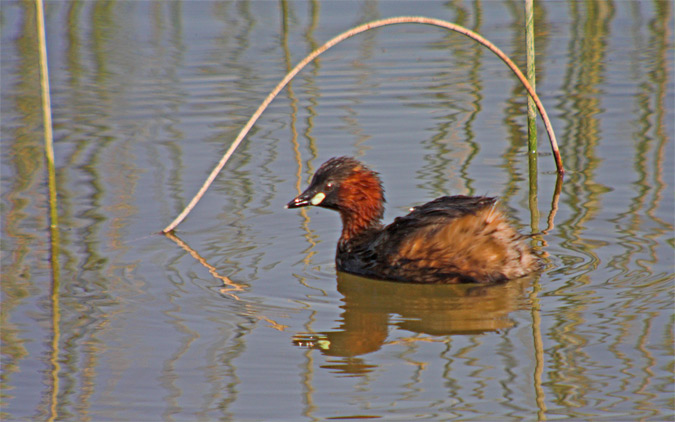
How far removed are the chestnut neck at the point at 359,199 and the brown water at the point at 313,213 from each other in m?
0.23

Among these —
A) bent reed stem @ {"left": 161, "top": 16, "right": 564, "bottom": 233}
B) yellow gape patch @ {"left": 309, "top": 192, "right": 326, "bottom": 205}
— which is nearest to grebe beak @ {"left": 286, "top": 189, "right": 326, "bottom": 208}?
yellow gape patch @ {"left": 309, "top": 192, "right": 326, "bottom": 205}

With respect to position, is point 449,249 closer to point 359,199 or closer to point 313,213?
point 359,199

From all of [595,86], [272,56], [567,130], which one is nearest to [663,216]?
[567,130]

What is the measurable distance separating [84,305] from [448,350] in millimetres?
2032

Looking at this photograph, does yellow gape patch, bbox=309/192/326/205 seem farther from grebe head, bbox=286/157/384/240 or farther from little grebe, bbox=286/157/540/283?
little grebe, bbox=286/157/540/283

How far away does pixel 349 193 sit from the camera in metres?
7.05

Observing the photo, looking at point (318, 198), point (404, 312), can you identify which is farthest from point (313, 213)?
point (404, 312)

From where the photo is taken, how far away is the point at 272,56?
37.7 feet

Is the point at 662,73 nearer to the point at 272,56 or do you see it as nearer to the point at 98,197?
the point at 272,56

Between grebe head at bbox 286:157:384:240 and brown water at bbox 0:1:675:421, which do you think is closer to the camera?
brown water at bbox 0:1:675:421

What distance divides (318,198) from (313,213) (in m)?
0.84

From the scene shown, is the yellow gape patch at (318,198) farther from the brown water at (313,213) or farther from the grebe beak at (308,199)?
the brown water at (313,213)

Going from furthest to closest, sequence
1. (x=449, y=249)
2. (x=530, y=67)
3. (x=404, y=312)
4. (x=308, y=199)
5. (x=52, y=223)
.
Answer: (x=530, y=67), (x=52, y=223), (x=308, y=199), (x=449, y=249), (x=404, y=312)

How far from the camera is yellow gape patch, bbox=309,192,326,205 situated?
23.1 feet
